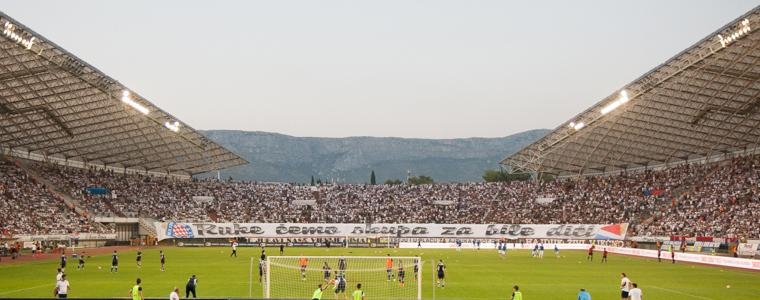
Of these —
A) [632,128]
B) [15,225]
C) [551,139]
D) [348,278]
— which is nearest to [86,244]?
[15,225]

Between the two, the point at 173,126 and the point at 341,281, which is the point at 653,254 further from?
the point at 173,126

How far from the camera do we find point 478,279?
45.4m

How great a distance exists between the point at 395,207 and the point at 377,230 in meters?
9.83

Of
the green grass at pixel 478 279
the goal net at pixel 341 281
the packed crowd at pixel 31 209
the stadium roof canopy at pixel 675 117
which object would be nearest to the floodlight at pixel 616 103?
the stadium roof canopy at pixel 675 117

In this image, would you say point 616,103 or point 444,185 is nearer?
point 616,103

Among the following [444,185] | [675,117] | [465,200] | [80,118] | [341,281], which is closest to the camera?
[341,281]

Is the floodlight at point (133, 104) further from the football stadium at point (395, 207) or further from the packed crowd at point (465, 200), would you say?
the packed crowd at point (465, 200)

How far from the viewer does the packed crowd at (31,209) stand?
73562 millimetres

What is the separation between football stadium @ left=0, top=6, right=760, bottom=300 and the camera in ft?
148

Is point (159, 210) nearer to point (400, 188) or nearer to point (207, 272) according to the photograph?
point (400, 188)

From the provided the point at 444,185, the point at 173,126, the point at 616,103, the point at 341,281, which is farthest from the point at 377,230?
the point at 341,281

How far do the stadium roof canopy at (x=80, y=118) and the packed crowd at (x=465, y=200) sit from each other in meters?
3.47

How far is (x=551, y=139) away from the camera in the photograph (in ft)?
307

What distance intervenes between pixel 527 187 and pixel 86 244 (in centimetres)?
6219
